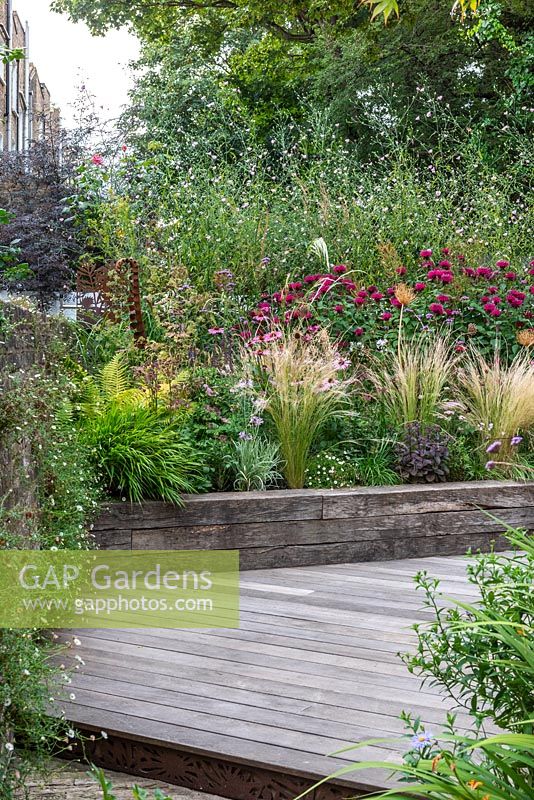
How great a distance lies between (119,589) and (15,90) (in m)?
15.2

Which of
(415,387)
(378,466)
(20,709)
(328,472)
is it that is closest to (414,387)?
(415,387)

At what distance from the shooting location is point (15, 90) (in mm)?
16891

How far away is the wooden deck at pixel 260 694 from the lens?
226 centimetres

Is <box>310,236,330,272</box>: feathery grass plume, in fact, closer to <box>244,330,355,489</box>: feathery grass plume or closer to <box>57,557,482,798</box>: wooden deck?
<box>244,330,355,489</box>: feathery grass plume

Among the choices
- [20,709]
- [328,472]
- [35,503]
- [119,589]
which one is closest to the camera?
[20,709]

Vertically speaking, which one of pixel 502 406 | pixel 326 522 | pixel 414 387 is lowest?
pixel 326 522

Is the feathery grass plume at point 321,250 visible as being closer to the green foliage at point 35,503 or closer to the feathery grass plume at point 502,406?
the feathery grass plume at point 502,406

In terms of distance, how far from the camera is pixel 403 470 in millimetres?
4906

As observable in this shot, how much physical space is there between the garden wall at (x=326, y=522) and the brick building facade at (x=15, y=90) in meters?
12.1

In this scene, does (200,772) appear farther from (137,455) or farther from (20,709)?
(137,455)

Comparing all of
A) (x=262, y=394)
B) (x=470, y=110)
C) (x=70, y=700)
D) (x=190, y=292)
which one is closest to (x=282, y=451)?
(x=262, y=394)

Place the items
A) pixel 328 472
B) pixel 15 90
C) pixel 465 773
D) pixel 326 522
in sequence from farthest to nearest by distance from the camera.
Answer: pixel 15 90, pixel 328 472, pixel 326 522, pixel 465 773

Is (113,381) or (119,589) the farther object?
(113,381)

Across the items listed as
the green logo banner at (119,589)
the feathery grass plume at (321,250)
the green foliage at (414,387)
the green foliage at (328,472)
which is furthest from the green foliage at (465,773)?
the feathery grass plume at (321,250)
